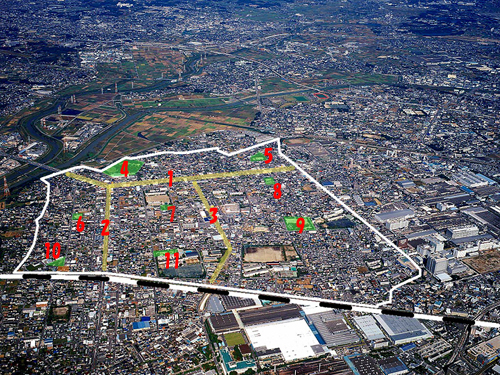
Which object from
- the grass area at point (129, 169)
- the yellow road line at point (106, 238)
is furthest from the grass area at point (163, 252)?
the grass area at point (129, 169)

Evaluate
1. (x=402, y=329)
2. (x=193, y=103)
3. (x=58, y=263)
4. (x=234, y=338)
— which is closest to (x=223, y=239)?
(x=234, y=338)

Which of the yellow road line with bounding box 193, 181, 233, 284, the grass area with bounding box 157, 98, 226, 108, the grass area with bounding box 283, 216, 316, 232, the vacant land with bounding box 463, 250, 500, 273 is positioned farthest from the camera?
the grass area with bounding box 157, 98, 226, 108

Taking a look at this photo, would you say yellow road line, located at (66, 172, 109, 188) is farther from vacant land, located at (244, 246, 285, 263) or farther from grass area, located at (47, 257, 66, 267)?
vacant land, located at (244, 246, 285, 263)

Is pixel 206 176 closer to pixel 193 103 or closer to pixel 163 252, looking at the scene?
pixel 163 252

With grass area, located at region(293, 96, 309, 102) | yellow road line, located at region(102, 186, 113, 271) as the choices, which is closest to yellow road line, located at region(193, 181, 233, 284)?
yellow road line, located at region(102, 186, 113, 271)

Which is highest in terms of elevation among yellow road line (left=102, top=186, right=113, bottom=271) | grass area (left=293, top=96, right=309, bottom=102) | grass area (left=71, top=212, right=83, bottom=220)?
grass area (left=293, top=96, right=309, bottom=102)

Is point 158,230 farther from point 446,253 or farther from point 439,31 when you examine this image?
point 439,31
